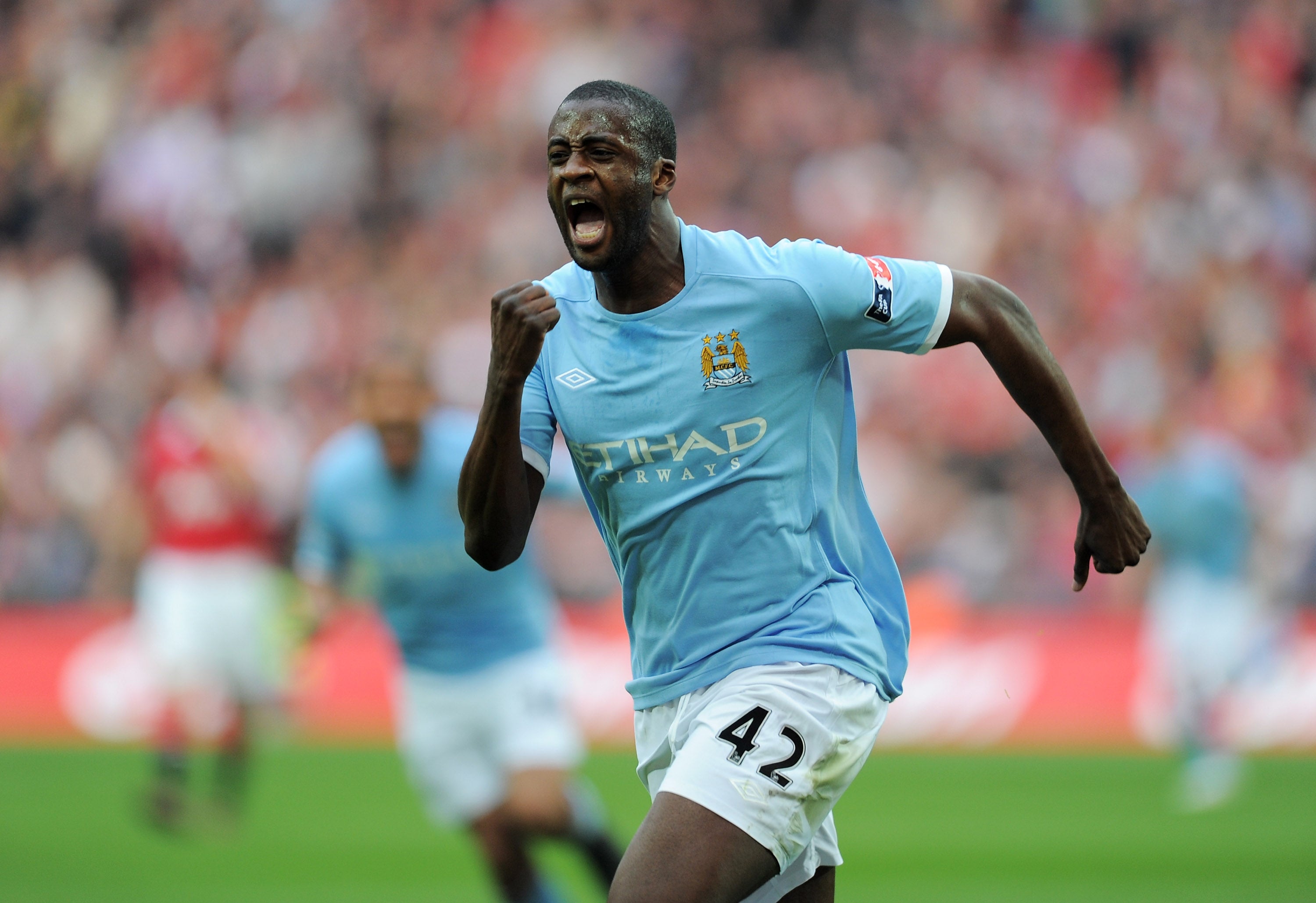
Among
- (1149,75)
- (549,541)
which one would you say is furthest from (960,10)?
(549,541)

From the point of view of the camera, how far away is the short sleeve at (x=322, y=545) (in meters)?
8.39

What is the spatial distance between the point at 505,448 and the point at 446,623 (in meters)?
3.73

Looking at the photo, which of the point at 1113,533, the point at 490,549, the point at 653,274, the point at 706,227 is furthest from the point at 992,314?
the point at 706,227

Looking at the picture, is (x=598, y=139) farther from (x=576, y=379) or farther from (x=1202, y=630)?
(x=1202, y=630)

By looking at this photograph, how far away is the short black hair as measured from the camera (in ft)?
14.2

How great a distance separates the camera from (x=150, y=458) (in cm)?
1341

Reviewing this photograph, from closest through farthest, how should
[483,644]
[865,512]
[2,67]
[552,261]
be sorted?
[865,512]
[483,644]
[552,261]
[2,67]

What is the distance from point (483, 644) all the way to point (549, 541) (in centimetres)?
899

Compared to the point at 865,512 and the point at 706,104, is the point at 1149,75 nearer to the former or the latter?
the point at 706,104

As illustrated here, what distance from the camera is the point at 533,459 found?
4.60 metres

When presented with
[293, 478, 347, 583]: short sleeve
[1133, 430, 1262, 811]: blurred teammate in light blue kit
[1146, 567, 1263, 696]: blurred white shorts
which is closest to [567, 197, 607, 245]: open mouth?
[293, 478, 347, 583]: short sleeve

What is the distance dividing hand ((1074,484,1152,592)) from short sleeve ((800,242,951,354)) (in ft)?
1.95

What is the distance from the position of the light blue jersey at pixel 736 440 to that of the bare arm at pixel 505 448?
23cm

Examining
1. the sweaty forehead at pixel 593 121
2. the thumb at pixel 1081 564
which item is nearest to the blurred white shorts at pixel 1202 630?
the thumb at pixel 1081 564
